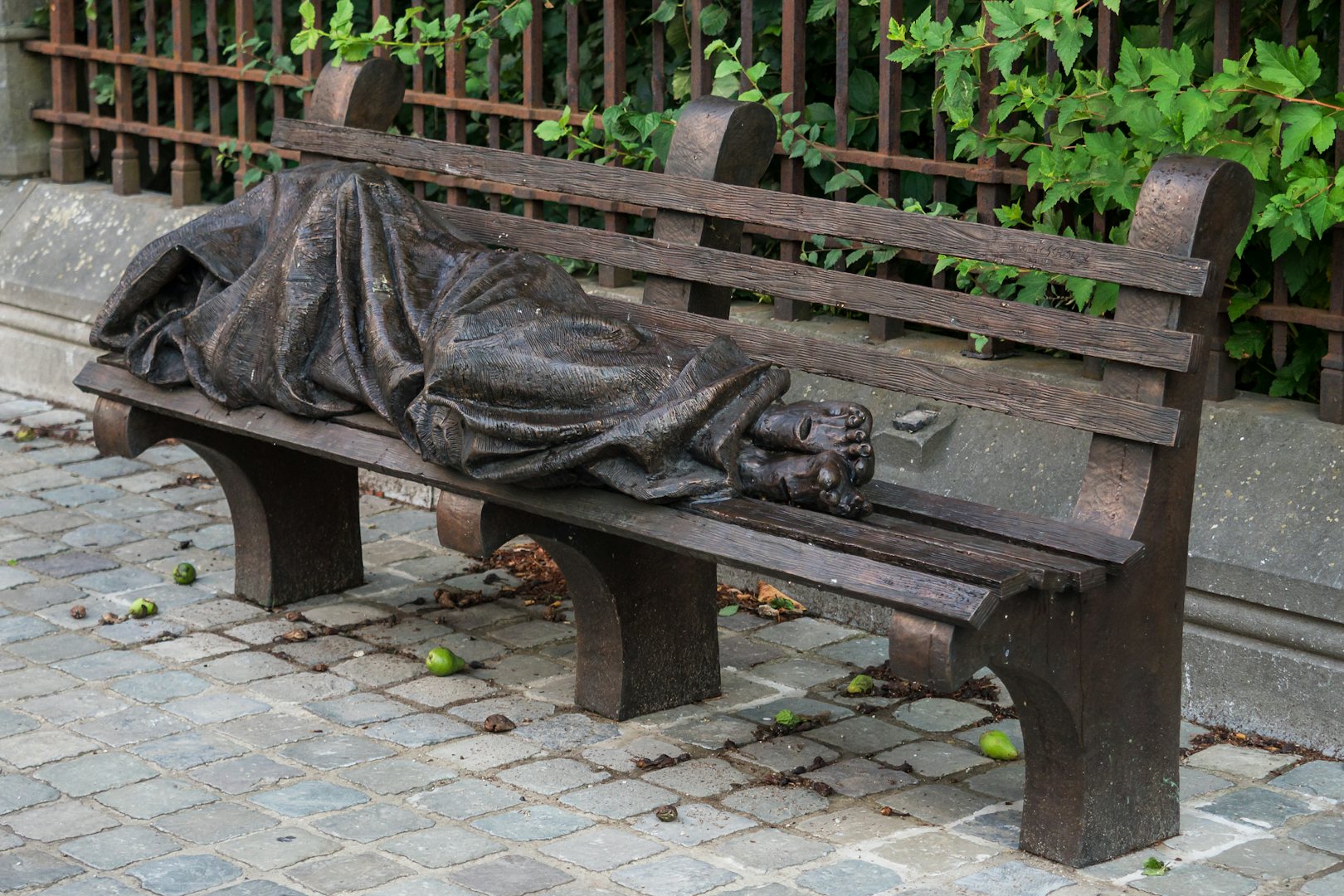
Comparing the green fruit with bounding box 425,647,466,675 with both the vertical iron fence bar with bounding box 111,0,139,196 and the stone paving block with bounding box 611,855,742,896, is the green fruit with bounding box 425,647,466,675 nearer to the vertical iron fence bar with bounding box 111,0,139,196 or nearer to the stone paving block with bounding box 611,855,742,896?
the stone paving block with bounding box 611,855,742,896

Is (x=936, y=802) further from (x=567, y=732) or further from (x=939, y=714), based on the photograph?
(x=567, y=732)

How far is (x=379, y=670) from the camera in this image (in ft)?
15.6

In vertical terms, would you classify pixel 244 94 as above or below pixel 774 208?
above

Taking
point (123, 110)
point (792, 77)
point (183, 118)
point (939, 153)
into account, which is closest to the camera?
point (939, 153)

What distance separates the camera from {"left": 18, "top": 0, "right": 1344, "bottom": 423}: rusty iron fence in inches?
189

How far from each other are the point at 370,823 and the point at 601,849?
1.57 feet

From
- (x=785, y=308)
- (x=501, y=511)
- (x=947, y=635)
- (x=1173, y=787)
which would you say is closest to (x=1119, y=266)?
(x=947, y=635)

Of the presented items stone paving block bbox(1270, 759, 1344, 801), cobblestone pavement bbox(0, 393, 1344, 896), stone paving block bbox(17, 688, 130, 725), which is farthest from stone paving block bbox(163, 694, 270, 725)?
stone paving block bbox(1270, 759, 1344, 801)

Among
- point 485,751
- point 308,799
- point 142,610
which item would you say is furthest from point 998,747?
point 142,610

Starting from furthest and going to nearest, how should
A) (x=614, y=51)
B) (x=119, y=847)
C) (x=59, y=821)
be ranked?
(x=614, y=51)
(x=59, y=821)
(x=119, y=847)

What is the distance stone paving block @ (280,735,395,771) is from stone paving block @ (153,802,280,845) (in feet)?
0.87

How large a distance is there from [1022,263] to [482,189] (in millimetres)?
2763

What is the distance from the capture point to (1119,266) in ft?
12.0

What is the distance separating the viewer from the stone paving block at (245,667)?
4688 mm
